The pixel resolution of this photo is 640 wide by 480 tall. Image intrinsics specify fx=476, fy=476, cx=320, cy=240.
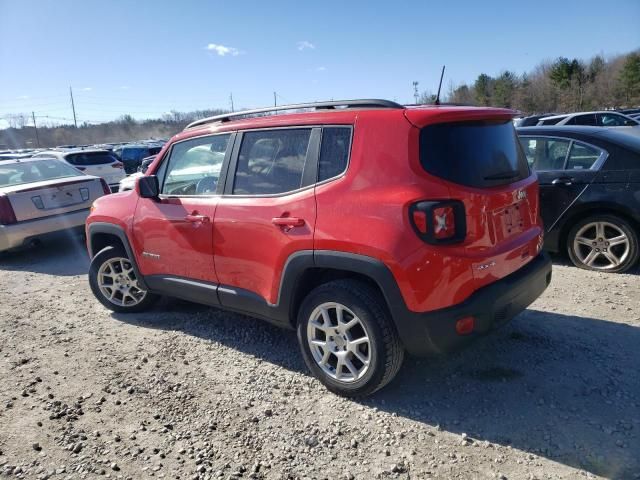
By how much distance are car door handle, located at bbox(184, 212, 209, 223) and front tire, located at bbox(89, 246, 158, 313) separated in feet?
4.23

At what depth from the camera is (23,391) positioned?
11.2 feet

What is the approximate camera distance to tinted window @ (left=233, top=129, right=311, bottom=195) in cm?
318

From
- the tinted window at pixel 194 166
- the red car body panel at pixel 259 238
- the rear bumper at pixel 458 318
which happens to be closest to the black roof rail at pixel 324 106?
the tinted window at pixel 194 166

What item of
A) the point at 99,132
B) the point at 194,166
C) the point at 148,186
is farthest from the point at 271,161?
the point at 99,132

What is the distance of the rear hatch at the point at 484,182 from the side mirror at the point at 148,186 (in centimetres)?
231

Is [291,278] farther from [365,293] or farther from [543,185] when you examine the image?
[543,185]

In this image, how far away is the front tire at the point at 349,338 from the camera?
2820 millimetres

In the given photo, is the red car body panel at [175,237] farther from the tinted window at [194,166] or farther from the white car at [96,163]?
the white car at [96,163]

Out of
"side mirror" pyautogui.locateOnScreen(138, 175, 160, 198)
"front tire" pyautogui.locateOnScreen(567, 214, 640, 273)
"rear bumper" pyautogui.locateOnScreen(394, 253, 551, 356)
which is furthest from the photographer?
"front tire" pyautogui.locateOnScreen(567, 214, 640, 273)

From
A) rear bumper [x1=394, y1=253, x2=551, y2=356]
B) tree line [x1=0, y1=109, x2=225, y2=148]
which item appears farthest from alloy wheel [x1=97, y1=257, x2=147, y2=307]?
tree line [x1=0, y1=109, x2=225, y2=148]

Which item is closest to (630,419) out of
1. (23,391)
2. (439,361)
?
(439,361)

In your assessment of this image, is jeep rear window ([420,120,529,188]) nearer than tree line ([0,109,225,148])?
Yes

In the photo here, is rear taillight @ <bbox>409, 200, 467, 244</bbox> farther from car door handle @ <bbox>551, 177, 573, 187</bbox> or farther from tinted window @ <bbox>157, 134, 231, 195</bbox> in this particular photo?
car door handle @ <bbox>551, 177, 573, 187</bbox>

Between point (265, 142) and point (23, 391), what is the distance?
8.15 feet
